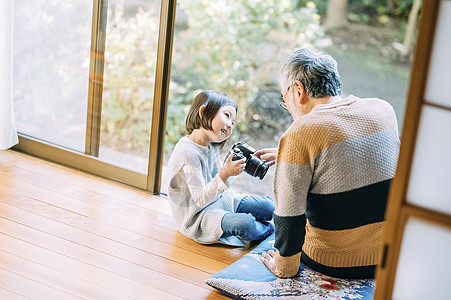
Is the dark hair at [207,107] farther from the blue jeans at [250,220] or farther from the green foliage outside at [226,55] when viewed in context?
the green foliage outside at [226,55]

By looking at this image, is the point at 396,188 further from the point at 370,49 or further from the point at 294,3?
the point at 294,3

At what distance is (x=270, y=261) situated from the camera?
238 centimetres

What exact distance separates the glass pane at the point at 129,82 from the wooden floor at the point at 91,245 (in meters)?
0.22

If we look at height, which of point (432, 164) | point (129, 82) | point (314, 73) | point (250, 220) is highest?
point (314, 73)

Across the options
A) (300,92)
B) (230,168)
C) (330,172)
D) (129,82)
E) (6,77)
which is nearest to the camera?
(330,172)

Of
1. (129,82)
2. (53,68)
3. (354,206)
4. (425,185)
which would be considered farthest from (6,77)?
(425,185)

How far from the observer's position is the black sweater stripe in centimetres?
218

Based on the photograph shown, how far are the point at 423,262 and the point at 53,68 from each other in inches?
101

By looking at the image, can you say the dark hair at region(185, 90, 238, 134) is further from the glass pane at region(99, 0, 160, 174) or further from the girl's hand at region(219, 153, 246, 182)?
the glass pane at region(99, 0, 160, 174)

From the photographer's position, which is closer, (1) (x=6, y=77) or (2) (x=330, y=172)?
(2) (x=330, y=172)

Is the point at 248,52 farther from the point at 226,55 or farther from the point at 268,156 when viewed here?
the point at 268,156

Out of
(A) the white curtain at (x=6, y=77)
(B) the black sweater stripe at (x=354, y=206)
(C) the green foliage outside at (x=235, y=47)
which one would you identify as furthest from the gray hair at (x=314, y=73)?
(A) the white curtain at (x=6, y=77)

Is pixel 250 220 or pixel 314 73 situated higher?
pixel 314 73

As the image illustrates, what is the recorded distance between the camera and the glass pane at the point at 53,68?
332 centimetres
